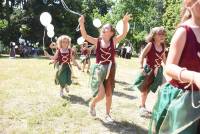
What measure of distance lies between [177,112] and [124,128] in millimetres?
4709

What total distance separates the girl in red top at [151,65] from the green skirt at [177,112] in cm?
516

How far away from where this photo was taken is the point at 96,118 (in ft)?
28.2

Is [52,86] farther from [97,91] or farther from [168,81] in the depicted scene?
[168,81]

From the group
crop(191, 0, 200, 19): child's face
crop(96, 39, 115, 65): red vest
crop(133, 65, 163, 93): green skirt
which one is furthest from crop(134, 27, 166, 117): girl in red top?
crop(191, 0, 200, 19): child's face

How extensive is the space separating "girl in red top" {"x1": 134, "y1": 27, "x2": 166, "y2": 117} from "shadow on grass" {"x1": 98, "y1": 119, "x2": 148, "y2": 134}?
84cm

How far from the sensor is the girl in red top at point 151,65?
8.82m

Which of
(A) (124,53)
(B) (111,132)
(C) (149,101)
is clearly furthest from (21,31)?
(B) (111,132)

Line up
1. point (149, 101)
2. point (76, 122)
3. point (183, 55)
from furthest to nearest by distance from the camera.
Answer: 1. point (149, 101)
2. point (76, 122)
3. point (183, 55)

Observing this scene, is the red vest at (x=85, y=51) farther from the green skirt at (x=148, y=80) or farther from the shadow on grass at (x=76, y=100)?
the green skirt at (x=148, y=80)

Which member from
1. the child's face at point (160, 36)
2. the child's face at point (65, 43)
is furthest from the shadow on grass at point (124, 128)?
the child's face at point (65, 43)

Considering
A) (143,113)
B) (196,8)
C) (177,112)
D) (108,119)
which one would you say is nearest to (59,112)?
(108,119)

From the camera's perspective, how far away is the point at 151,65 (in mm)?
9047

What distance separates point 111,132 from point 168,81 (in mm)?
4258

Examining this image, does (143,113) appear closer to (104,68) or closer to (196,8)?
(104,68)
